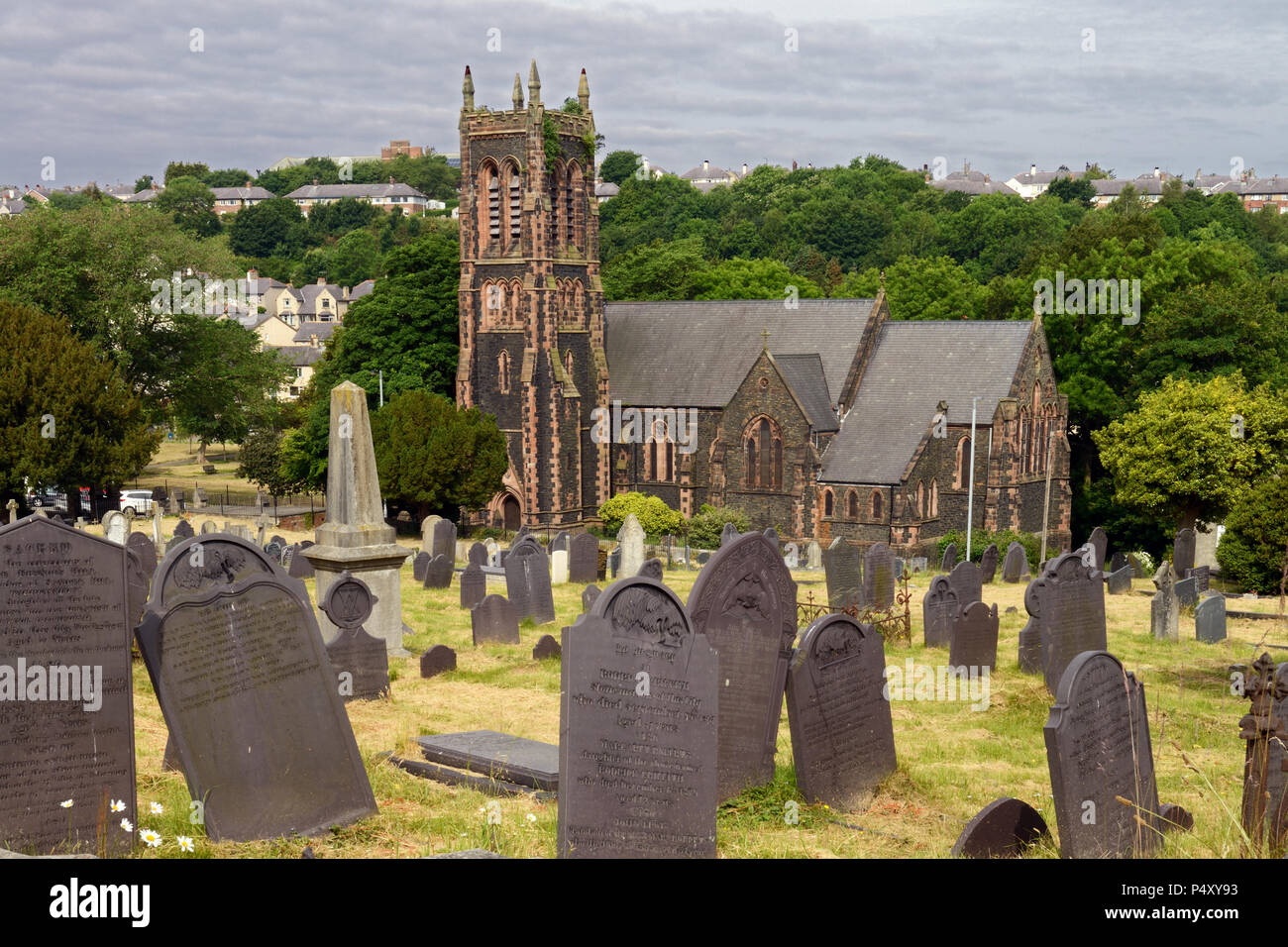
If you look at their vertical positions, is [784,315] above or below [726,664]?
above

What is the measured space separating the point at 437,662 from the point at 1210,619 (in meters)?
12.8

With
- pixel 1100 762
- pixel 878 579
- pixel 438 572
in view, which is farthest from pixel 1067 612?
pixel 438 572

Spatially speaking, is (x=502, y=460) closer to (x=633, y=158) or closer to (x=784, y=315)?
(x=784, y=315)

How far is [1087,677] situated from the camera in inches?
353

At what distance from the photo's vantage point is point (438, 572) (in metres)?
26.6

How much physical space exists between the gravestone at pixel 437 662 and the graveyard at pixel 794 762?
0.13m

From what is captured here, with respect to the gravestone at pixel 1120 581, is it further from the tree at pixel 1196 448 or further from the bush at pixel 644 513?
the bush at pixel 644 513

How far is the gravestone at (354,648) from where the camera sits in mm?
14750

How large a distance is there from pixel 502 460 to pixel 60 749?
1364 inches

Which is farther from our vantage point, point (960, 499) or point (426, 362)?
point (426, 362)

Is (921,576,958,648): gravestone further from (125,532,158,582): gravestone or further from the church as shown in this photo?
the church

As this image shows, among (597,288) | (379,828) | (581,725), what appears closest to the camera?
(581,725)

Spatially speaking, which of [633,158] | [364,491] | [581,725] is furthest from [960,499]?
[633,158]

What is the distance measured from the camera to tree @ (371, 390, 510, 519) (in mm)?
40844
